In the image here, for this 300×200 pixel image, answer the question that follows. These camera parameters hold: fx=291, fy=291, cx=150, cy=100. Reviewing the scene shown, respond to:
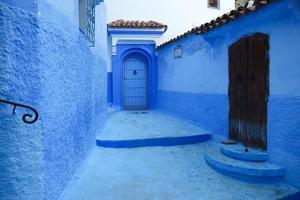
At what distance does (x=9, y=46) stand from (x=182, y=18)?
12.6 metres

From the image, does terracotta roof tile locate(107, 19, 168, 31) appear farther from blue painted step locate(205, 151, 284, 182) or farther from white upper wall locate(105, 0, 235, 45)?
blue painted step locate(205, 151, 284, 182)

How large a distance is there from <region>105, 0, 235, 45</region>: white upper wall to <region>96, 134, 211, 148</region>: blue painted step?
6.89m

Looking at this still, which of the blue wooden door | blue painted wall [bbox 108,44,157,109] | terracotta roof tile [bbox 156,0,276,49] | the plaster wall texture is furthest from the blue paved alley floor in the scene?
the blue wooden door

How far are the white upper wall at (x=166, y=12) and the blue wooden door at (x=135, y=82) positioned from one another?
4.63 ft

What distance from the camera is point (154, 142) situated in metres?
7.18

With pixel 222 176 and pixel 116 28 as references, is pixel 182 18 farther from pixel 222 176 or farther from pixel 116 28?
pixel 222 176

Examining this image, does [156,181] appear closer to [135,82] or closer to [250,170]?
[250,170]

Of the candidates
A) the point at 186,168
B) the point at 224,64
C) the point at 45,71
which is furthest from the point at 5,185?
the point at 224,64

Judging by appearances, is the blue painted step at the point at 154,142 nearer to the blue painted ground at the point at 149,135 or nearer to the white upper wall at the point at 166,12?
the blue painted ground at the point at 149,135

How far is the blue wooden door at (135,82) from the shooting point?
13.3 metres

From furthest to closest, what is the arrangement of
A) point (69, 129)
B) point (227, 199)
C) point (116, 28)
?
point (116, 28), point (69, 129), point (227, 199)

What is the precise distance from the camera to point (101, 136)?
7.37 m

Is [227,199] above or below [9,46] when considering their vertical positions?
below

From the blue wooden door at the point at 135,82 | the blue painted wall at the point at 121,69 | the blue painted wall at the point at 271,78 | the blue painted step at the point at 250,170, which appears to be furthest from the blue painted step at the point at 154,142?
the blue wooden door at the point at 135,82
